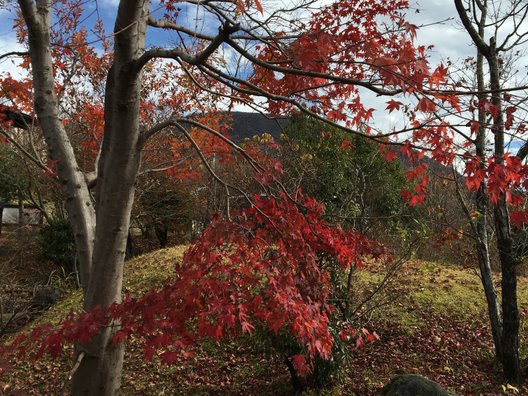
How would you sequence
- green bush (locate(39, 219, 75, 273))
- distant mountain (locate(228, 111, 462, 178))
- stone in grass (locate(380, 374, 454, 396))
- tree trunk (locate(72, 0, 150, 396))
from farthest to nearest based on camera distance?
green bush (locate(39, 219, 75, 273))
stone in grass (locate(380, 374, 454, 396))
distant mountain (locate(228, 111, 462, 178))
tree trunk (locate(72, 0, 150, 396))

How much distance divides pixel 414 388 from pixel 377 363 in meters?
1.91

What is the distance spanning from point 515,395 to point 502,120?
3.09 m

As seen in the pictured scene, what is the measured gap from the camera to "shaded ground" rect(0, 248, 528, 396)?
17.9 feet

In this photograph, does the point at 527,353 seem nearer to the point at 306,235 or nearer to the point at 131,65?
the point at 306,235

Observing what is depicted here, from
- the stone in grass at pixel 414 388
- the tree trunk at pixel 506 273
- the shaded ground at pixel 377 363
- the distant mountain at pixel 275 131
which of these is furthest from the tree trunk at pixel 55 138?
the tree trunk at pixel 506 273

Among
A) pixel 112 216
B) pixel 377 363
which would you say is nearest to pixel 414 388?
pixel 377 363

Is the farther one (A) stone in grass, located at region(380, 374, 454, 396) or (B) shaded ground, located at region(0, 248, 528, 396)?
(B) shaded ground, located at region(0, 248, 528, 396)

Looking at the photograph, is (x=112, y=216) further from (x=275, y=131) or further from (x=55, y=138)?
(x=275, y=131)

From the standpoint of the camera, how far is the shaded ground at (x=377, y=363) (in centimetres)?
546

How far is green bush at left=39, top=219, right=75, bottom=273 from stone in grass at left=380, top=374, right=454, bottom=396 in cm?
986

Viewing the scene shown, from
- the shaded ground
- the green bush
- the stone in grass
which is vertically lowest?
the shaded ground

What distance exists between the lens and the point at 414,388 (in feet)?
13.5


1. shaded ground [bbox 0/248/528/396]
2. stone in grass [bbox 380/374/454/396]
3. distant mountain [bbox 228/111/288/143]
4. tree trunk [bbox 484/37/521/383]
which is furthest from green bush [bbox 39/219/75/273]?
tree trunk [bbox 484/37/521/383]

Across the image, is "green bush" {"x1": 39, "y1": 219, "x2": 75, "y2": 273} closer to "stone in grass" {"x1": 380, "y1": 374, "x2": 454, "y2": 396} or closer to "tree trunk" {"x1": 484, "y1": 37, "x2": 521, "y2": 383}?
"stone in grass" {"x1": 380, "y1": 374, "x2": 454, "y2": 396}
